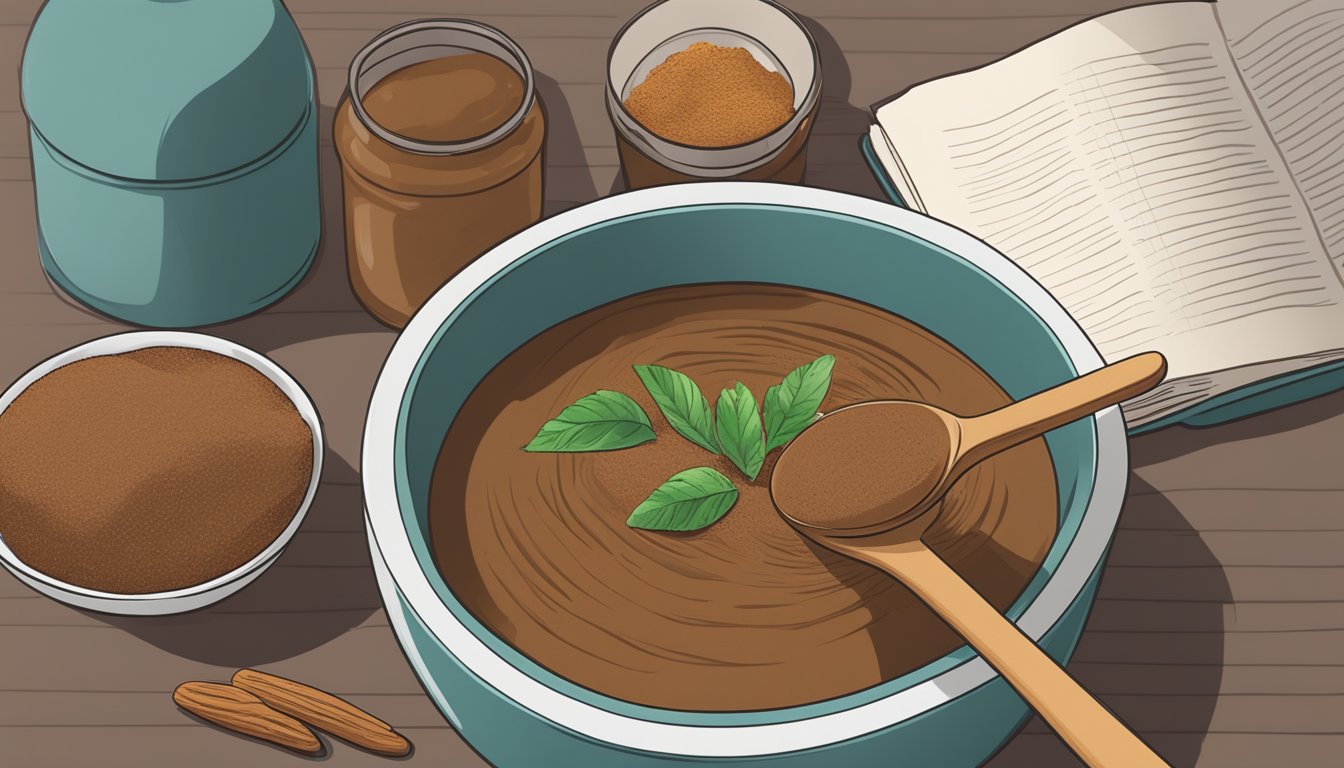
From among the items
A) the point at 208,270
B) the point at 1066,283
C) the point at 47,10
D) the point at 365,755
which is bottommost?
the point at 365,755

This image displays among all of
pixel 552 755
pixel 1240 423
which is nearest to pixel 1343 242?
pixel 1240 423

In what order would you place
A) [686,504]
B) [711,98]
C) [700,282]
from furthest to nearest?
[711,98] < [700,282] < [686,504]

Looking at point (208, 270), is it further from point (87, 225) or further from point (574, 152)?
point (574, 152)

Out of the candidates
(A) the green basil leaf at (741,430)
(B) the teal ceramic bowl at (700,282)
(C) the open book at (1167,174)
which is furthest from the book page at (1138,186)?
(A) the green basil leaf at (741,430)

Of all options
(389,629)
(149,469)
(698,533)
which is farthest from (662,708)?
(149,469)

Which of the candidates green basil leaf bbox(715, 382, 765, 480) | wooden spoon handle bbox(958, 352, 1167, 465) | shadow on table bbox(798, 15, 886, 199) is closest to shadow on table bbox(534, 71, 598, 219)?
shadow on table bbox(798, 15, 886, 199)

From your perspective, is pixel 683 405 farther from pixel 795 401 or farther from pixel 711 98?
pixel 711 98

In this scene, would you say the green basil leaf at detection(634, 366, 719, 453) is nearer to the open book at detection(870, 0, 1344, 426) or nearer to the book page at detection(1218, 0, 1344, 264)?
the open book at detection(870, 0, 1344, 426)

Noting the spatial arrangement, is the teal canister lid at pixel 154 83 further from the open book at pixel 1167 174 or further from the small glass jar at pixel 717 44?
the open book at pixel 1167 174
